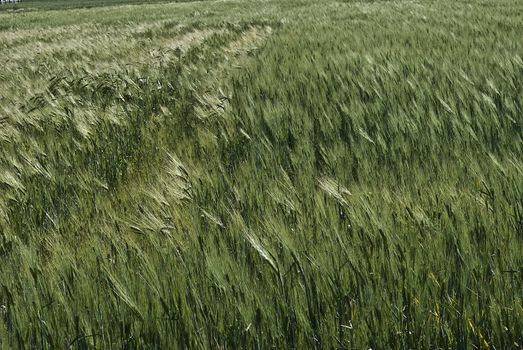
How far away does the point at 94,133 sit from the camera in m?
2.92

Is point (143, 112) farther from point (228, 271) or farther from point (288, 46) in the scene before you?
point (288, 46)

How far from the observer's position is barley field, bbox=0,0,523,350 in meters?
1.02

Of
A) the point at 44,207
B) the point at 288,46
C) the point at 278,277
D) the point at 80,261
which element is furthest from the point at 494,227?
the point at 288,46

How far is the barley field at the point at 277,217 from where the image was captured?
1021 millimetres

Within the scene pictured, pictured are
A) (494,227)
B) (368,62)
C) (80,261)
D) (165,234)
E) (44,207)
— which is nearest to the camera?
(494,227)

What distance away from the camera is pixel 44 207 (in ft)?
6.81

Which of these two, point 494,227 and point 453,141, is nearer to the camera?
point 494,227

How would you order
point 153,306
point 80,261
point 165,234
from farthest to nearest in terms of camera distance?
point 165,234, point 80,261, point 153,306

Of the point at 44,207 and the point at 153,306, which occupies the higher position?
the point at 153,306

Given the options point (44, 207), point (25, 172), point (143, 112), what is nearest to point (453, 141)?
point (44, 207)

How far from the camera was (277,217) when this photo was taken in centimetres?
146

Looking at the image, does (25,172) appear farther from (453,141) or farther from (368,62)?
(368,62)

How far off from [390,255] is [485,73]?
2643 mm

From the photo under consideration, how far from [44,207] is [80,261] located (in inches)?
30.9
